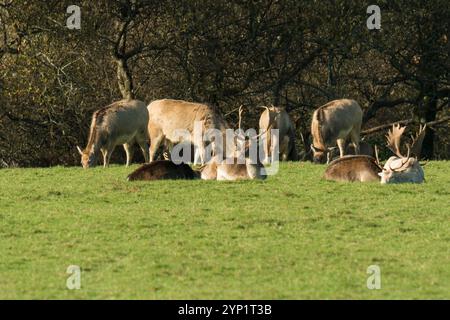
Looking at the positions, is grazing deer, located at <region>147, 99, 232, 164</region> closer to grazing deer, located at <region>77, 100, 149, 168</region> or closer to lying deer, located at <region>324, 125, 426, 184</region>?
grazing deer, located at <region>77, 100, 149, 168</region>

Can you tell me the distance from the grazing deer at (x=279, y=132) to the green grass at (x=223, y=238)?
20.2 ft

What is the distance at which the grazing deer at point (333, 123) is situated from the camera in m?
26.6

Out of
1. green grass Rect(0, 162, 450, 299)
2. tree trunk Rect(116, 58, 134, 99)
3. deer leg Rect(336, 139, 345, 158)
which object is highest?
tree trunk Rect(116, 58, 134, 99)

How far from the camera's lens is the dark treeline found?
29781 mm

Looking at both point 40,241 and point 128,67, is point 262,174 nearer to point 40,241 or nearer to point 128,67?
point 40,241

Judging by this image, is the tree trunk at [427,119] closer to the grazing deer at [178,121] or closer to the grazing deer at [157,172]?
the grazing deer at [178,121]

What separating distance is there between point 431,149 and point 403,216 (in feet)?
58.9

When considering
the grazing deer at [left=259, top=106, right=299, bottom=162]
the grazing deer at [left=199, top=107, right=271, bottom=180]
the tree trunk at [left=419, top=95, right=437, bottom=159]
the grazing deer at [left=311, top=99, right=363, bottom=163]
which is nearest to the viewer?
the grazing deer at [left=199, top=107, right=271, bottom=180]

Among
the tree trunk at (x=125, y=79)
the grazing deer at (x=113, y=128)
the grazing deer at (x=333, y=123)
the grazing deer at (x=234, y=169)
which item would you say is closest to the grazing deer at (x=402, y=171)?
the grazing deer at (x=234, y=169)

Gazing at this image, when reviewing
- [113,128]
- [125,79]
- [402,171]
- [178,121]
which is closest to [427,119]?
[125,79]

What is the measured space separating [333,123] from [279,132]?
60.0 inches

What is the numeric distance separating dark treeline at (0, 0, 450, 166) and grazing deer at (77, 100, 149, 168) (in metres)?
4.00

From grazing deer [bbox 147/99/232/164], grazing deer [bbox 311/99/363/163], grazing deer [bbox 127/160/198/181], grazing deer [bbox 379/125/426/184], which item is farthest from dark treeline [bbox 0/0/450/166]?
grazing deer [bbox 379/125/426/184]

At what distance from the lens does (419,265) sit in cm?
1310
